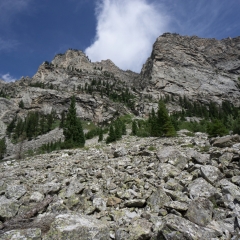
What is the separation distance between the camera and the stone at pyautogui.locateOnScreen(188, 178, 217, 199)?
289 inches

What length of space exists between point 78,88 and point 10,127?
6467 cm

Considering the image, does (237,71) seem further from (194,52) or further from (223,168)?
(223,168)

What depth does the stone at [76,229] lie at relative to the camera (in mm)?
5504

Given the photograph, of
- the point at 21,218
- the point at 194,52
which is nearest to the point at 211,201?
the point at 21,218

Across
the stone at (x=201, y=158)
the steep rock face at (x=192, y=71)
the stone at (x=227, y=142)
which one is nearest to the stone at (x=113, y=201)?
the stone at (x=201, y=158)

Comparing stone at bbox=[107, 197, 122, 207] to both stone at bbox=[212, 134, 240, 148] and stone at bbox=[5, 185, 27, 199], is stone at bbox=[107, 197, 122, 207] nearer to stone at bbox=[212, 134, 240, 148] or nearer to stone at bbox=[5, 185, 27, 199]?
stone at bbox=[5, 185, 27, 199]

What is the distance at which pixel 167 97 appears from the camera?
13850cm

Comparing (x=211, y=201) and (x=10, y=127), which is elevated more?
(x=10, y=127)

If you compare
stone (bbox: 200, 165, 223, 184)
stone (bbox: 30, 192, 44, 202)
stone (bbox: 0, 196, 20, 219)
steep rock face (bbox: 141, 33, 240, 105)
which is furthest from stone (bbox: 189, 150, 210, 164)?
steep rock face (bbox: 141, 33, 240, 105)

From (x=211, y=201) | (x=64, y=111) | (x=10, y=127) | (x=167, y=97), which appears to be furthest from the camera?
(x=167, y=97)

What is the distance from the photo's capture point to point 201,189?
7.64m

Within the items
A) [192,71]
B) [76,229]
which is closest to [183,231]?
[76,229]

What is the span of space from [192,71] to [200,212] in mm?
174224

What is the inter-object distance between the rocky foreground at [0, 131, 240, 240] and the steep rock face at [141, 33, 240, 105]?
137542mm
